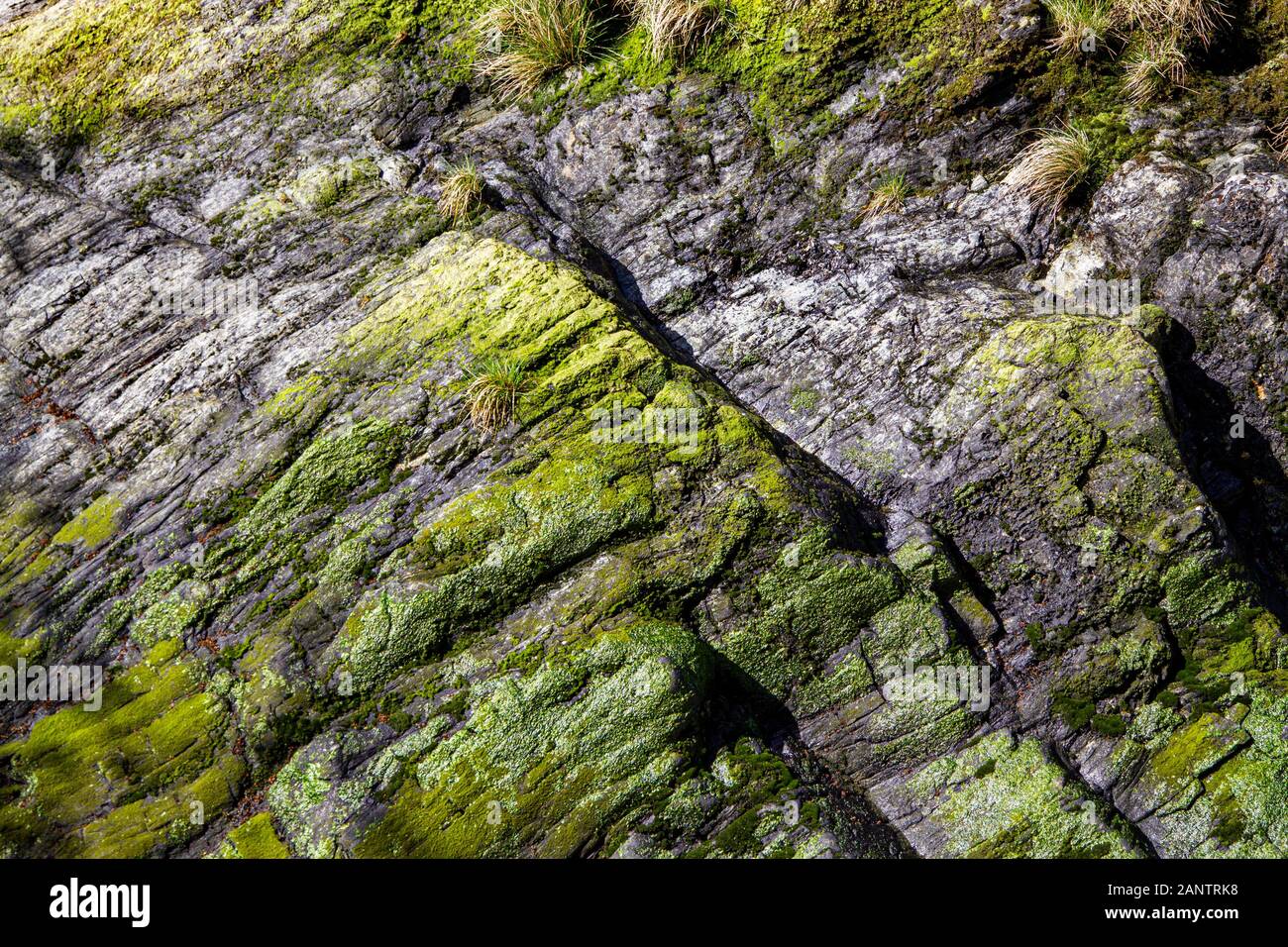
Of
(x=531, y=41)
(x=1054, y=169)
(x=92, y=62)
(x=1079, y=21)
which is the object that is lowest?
(x=1054, y=169)

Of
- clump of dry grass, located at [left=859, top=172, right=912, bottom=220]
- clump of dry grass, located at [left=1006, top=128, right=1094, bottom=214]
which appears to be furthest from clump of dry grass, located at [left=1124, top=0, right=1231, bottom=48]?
clump of dry grass, located at [left=859, top=172, right=912, bottom=220]

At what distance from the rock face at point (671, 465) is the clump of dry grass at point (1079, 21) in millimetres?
209

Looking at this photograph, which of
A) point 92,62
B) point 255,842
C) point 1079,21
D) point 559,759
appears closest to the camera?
point 255,842

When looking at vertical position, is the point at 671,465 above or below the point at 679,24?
below

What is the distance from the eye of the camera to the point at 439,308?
8.35 meters

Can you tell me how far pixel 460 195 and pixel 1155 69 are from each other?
8.48 meters

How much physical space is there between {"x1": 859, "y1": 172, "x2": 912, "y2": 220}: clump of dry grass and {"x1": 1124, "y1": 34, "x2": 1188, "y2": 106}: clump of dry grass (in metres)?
2.88

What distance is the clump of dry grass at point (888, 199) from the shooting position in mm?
9531

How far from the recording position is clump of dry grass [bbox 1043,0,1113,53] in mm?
9422

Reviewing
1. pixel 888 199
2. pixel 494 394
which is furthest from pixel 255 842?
pixel 888 199

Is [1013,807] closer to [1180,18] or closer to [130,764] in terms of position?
[130,764]

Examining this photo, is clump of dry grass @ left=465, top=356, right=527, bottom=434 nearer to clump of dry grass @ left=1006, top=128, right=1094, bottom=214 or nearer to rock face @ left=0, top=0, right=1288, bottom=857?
rock face @ left=0, top=0, right=1288, bottom=857

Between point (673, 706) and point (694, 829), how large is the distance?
911 mm

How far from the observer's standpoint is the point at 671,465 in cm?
→ 725
